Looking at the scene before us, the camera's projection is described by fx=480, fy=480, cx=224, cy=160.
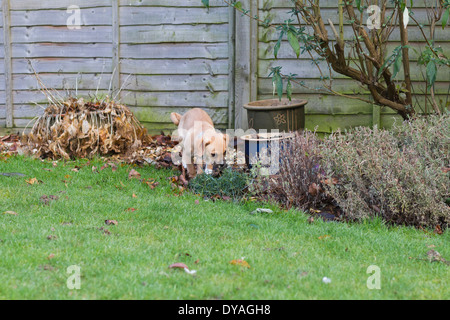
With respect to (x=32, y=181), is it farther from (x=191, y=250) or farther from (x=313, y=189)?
(x=313, y=189)

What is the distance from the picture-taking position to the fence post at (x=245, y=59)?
7.04 metres

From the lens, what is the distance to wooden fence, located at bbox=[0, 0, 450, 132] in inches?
278

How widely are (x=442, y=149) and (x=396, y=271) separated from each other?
1949 millimetres

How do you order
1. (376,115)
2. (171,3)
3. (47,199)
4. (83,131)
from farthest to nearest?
(171,3)
(376,115)
(83,131)
(47,199)

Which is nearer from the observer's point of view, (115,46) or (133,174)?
(133,174)

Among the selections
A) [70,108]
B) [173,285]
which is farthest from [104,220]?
[70,108]

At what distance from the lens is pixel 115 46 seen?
752 cm

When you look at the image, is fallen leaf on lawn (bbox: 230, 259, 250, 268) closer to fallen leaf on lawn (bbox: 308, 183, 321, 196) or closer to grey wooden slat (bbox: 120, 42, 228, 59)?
fallen leaf on lawn (bbox: 308, 183, 321, 196)

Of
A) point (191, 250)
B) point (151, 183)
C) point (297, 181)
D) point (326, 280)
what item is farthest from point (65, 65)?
point (326, 280)

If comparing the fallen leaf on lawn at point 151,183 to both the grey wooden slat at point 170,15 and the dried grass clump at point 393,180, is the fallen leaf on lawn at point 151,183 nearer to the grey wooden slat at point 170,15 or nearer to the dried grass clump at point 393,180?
the dried grass clump at point 393,180

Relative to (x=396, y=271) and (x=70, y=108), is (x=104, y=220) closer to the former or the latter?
(x=396, y=271)

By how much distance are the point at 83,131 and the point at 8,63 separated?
2.64 metres
